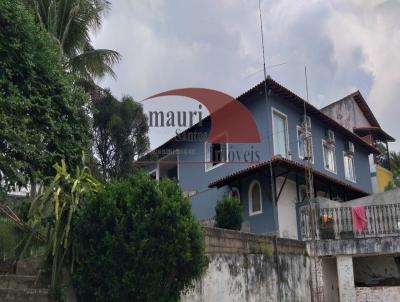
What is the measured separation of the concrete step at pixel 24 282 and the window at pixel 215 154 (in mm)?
13122

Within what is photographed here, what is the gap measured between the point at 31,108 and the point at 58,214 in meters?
3.18

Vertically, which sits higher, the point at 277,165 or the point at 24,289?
the point at 277,165

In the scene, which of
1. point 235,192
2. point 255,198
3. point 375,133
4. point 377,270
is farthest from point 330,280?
point 375,133

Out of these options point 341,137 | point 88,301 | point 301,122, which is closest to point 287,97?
point 301,122

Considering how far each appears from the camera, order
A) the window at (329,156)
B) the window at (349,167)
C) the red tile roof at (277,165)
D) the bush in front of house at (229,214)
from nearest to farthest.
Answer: the bush in front of house at (229,214)
the red tile roof at (277,165)
the window at (329,156)
the window at (349,167)

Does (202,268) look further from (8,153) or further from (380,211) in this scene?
(380,211)

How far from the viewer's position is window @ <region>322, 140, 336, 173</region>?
75.0 feet

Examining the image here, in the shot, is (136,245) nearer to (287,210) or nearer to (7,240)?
(7,240)

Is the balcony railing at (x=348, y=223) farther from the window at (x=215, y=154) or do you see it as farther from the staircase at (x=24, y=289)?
the staircase at (x=24, y=289)

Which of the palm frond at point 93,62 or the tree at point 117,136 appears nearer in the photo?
the tree at point 117,136

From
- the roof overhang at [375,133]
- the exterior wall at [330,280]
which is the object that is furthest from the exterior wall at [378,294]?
the roof overhang at [375,133]

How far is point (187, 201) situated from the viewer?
27.5 feet

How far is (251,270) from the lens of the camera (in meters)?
11.7

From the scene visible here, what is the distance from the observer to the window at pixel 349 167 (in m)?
24.6
